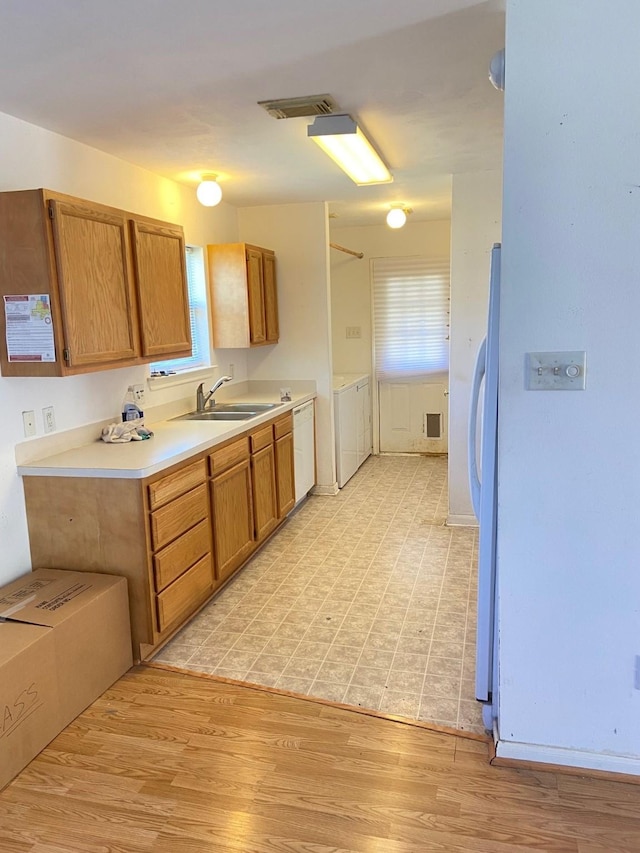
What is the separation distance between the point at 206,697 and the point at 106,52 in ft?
7.79

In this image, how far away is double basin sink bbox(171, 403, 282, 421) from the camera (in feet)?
13.6

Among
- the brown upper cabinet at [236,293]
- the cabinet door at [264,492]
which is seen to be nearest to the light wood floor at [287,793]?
the cabinet door at [264,492]

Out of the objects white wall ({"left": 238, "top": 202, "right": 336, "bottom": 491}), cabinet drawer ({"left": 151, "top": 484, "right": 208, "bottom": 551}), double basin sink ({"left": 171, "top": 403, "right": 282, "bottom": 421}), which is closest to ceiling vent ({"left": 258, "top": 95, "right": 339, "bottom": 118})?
cabinet drawer ({"left": 151, "top": 484, "right": 208, "bottom": 551})

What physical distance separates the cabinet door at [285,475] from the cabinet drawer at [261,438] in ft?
0.48

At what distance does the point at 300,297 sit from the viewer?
199 inches

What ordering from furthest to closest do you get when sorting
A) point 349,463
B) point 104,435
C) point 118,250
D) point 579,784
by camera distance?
point 349,463 → point 104,435 → point 118,250 → point 579,784

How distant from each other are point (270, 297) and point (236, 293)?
1.69 ft

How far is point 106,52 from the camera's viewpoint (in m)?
2.03

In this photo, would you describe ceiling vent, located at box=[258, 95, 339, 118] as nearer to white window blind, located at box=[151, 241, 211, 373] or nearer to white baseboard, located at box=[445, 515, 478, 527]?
white window blind, located at box=[151, 241, 211, 373]

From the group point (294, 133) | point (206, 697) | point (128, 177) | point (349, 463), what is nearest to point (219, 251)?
point (128, 177)

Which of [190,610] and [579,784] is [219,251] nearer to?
[190,610]

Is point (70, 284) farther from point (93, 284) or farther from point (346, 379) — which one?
point (346, 379)

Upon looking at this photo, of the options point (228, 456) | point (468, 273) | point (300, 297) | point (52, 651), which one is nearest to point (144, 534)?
point (52, 651)

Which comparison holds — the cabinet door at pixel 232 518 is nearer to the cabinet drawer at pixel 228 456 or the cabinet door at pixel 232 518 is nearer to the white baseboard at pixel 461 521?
the cabinet drawer at pixel 228 456
